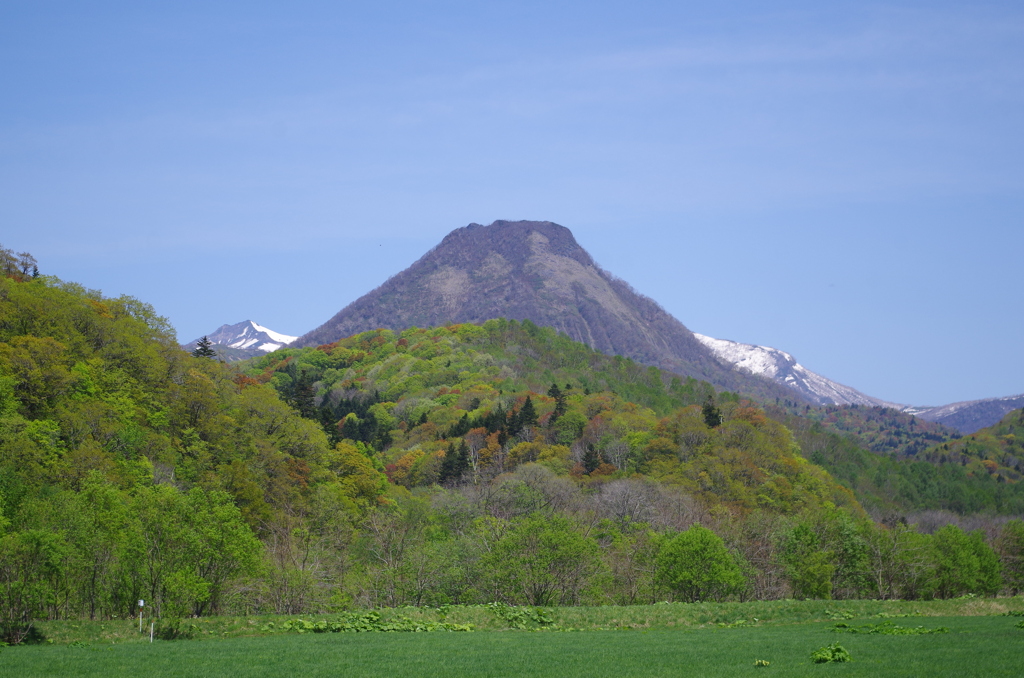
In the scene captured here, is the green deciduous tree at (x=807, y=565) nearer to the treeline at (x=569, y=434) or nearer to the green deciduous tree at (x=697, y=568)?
the green deciduous tree at (x=697, y=568)

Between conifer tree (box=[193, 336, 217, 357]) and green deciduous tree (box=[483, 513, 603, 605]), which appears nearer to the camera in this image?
green deciduous tree (box=[483, 513, 603, 605])

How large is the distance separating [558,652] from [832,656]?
8663mm

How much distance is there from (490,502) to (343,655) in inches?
1738

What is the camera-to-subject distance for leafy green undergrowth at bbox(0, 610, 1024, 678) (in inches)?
994

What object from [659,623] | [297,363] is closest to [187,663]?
[659,623]

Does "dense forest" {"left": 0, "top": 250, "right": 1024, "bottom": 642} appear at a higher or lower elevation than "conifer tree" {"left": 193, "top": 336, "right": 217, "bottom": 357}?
lower

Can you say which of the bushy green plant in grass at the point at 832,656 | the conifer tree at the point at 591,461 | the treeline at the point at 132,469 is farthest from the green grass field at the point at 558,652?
the conifer tree at the point at 591,461

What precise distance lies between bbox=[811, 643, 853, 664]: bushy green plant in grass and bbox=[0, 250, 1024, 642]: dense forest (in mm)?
23354

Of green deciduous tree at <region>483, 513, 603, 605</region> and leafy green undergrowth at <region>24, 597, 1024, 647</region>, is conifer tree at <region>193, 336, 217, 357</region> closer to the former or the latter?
green deciduous tree at <region>483, 513, 603, 605</region>

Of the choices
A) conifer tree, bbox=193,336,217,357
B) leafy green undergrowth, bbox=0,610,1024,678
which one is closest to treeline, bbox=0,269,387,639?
leafy green undergrowth, bbox=0,610,1024,678

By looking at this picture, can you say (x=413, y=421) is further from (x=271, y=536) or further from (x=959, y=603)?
(x=959, y=603)

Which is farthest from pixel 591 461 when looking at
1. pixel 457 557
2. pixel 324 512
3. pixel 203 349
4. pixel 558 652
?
pixel 558 652

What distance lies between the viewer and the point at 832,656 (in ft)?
86.2

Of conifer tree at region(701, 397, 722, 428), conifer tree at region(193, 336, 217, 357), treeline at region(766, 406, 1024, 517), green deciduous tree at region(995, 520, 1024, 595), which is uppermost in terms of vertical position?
conifer tree at region(193, 336, 217, 357)
